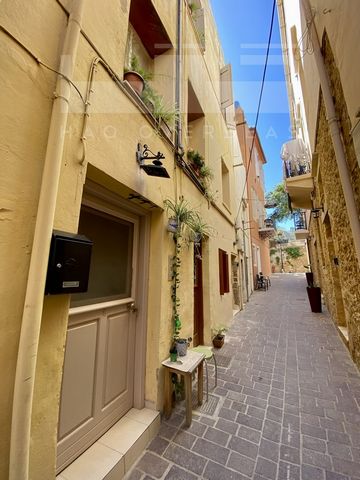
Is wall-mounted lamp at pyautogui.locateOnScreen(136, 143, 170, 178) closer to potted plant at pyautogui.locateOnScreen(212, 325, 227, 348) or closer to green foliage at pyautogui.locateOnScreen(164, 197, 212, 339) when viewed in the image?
green foliage at pyautogui.locateOnScreen(164, 197, 212, 339)

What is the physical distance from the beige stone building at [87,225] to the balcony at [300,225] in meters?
11.3

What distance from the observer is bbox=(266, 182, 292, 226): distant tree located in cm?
1852

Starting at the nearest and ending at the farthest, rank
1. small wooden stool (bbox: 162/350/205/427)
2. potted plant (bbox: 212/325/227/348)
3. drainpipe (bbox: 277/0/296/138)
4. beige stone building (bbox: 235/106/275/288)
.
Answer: small wooden stool (bbox: 162/350/205/427) → potted plant (bbox: 212/325/227/348) → drainpipe (bbox: 277/0/296/138) → beige stone building (bbox: 235/106/275/288)

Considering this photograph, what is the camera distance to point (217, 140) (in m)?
6.14

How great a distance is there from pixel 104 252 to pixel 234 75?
7.91m

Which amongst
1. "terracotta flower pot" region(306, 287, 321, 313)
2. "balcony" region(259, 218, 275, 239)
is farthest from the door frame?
"balcony" region(259, 218, 275, 239)

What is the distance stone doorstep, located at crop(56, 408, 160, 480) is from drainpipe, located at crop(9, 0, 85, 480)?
2.78 feet

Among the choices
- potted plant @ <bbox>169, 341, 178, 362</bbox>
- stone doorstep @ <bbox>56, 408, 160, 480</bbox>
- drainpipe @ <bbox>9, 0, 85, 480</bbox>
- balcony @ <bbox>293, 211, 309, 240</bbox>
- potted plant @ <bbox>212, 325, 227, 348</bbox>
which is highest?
balcony @ <bbox>293, 211, 309, 240</bbox>

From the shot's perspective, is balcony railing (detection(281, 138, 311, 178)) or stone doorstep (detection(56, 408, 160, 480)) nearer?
stone doorstep (detection(56, 408, 160, 480))

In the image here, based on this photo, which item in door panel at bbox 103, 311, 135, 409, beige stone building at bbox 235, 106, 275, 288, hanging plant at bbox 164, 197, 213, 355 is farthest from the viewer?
beige stone building at bbox 235, 106, 275, 288

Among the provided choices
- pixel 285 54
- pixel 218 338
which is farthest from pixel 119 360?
pixel 285 54

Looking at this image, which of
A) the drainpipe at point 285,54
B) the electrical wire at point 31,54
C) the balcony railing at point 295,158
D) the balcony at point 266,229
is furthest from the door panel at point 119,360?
the balcony at point 266,229

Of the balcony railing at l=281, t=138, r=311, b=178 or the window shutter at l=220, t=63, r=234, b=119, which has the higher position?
the window shutter at l=220, t=63, r=234, b=119

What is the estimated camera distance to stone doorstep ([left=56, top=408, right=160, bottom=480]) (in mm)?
1603
